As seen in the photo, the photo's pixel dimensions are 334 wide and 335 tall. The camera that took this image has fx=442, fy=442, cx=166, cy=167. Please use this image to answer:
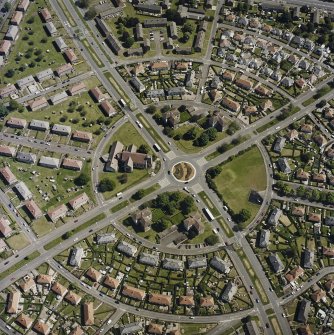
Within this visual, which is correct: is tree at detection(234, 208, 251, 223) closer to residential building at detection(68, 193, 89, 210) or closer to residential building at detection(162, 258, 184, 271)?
residential building at detection(162, 258, 184, 271)

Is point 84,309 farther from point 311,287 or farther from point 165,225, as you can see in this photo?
point 311,287

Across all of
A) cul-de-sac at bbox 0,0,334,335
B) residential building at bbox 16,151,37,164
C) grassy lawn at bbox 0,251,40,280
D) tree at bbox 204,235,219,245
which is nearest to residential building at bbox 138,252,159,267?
cul-de-sac at bbox 0,0,334,335

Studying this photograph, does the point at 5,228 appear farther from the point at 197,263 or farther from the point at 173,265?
the point at 197,263

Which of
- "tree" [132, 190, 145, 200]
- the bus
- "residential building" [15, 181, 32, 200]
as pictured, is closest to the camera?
the bus

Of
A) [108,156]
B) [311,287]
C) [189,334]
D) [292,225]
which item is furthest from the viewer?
[108,156]

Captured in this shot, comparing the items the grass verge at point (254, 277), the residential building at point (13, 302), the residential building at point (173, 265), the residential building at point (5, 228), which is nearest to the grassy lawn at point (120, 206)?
the residential building at point (173, 265)

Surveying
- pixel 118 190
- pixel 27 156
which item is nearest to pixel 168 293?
pixel 118 190
